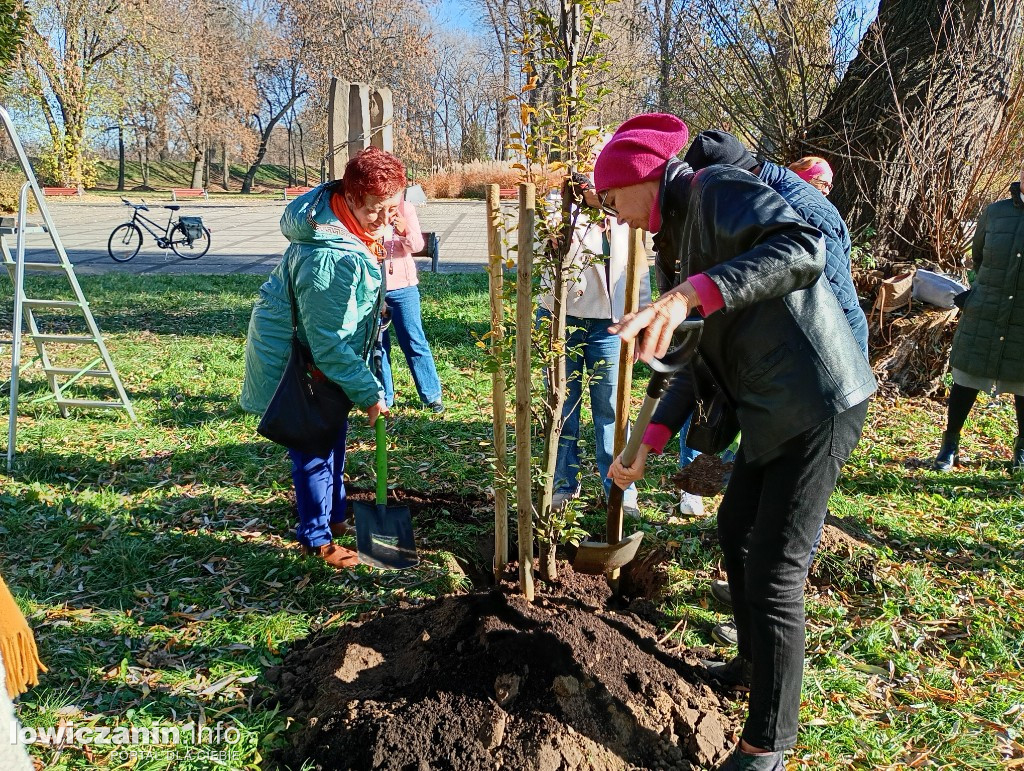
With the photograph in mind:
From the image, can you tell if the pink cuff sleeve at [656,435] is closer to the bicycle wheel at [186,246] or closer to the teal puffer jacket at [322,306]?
the teal puffer jacket at [322,306]

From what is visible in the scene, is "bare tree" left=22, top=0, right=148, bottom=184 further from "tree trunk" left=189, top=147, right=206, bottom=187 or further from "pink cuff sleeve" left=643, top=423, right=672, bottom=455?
"pink cuff sleeve" left=643, top=423, right=672, bottom=455

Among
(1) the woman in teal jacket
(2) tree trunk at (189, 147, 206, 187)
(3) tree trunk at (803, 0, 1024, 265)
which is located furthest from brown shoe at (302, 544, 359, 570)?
(2) tree trunk at (189, 147, 206, 187)

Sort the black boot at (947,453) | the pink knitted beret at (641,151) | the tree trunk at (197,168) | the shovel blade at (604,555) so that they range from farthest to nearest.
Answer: the tree trunk at (197,168)
the black boot at (947,453)
the shovel blade at (604,555)
the pink knitted beret at (641,151)

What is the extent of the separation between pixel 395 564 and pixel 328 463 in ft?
1.84

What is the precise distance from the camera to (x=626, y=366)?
122 inches

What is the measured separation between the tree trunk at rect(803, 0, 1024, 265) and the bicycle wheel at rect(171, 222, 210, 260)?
12178mm

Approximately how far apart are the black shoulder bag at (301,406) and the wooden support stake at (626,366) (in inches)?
48.2

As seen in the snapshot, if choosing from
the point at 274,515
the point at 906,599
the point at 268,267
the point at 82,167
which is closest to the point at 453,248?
the point at 268,267

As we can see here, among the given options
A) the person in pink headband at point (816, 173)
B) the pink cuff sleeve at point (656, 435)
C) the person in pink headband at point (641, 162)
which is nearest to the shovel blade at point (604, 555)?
the pink cuff sleeve at point (656, 435)

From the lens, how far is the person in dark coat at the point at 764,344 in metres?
1.68

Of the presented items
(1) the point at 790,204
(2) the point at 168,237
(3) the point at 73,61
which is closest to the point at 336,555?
(1) the point at 790,204

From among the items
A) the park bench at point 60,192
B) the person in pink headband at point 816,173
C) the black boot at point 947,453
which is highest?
the park bench at point 60,192

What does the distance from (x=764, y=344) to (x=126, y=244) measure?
611 inches

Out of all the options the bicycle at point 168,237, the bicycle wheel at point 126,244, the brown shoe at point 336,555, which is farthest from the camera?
the bicycle at point 168,237
